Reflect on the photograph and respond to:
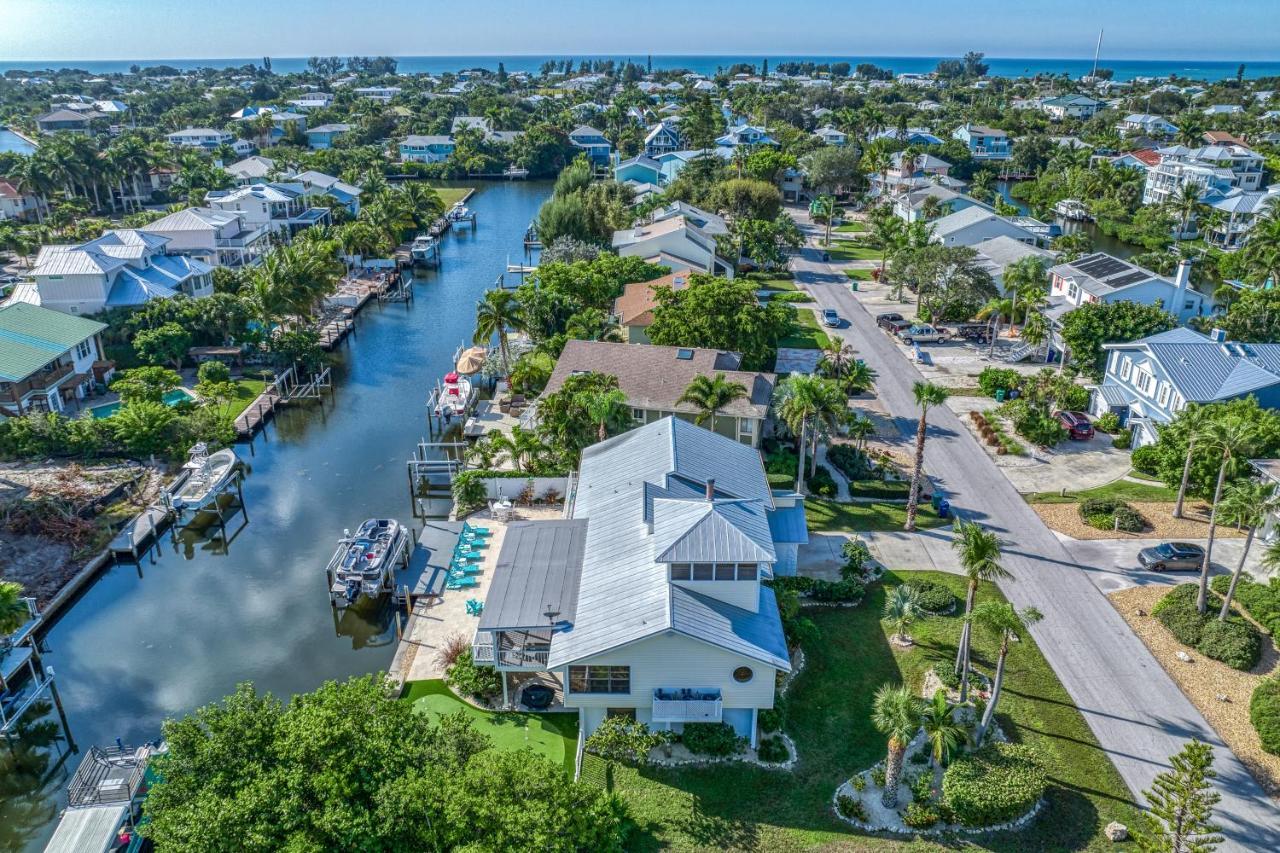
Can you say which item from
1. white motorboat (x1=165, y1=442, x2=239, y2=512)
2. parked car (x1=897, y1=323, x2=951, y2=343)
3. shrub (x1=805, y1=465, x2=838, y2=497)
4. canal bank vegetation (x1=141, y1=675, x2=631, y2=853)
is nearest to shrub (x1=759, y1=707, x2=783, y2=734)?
canal bank vegetation (x1=141, y1=675, x2=631, y2=853)

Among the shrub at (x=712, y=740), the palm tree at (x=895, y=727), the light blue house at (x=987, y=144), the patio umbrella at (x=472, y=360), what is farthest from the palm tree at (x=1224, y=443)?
the light blue house at (x=987, y=144)

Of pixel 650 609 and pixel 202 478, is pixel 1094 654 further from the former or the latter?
pixel 202 478

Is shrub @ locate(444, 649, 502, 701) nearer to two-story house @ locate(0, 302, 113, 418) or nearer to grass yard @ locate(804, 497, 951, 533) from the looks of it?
grass yard @ locate(804, 497, 951, 533)

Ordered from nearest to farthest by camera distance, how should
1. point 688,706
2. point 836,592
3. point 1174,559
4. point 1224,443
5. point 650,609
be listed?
point 688,706 < point 650,609 < point 836,592 < point 1224,443 < point 1174,559

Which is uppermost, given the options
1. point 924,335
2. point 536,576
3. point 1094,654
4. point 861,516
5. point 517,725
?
point 536,576

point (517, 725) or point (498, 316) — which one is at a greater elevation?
point (498, 316)

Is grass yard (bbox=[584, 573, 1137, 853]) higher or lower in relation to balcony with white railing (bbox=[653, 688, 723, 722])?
lower

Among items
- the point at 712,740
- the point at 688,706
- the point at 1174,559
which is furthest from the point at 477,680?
the point at 1174,559

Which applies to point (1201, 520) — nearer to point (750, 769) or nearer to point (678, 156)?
point (750, 769)
